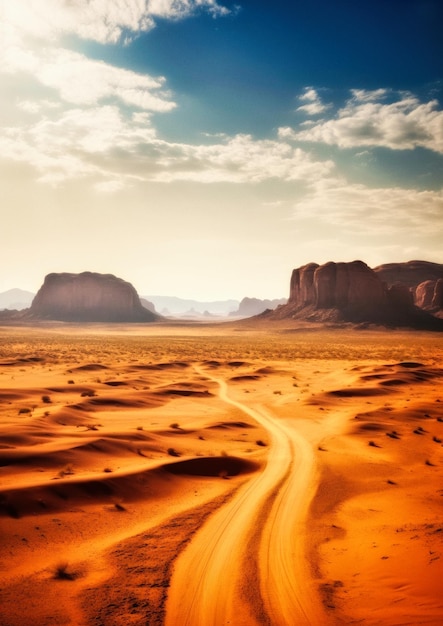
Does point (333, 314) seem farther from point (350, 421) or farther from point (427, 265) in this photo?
point (350, 421)

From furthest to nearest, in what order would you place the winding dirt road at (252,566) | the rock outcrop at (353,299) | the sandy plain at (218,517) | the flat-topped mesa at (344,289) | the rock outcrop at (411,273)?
the rock outcrop at (411,273) < the flat-topped mesa at (344,289) < the rock outcrop at (353,299) < the sandy plain at (218,517) < the winding dirt road at (252,566)

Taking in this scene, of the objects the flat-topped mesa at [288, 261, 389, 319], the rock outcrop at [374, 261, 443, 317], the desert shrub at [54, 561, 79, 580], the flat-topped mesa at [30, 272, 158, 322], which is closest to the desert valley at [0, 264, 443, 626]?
the desert shrub at [54, 561, 79, 580]

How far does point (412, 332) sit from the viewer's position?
88.7 metres

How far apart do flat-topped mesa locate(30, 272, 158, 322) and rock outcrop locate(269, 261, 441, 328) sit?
70102 millimetres

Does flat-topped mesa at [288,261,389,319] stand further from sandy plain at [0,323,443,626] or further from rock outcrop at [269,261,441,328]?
sandy plain at [0,323,443,626]

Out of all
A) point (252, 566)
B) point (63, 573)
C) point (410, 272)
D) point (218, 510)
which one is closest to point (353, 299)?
point (410, 272)

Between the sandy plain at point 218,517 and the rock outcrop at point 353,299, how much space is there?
91.3 meters

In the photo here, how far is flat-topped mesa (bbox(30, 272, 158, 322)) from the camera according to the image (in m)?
156

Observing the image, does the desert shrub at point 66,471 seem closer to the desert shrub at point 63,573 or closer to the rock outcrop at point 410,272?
the desert shrub at point 63,573

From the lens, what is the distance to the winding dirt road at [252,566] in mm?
4430

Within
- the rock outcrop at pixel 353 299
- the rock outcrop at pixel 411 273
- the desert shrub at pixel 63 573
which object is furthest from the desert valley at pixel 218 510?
the rock outcrop at pixel 411 273

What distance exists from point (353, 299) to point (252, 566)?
109 m

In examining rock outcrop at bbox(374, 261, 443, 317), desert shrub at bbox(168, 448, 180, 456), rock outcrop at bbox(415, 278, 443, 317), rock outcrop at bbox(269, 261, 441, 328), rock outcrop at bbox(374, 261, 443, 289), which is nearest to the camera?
desert shrub at bbox(168, 448, 180, 456)

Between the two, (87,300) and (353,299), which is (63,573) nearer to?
(353,299)
